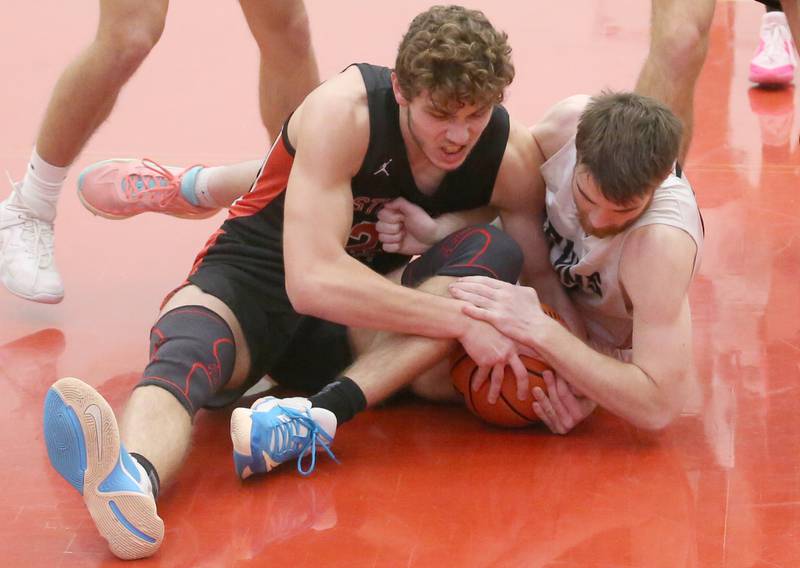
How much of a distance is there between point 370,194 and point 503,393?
605 millimetres

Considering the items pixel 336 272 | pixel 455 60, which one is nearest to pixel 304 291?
pixel 336 272

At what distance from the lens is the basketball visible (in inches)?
123

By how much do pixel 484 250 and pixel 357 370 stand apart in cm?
43

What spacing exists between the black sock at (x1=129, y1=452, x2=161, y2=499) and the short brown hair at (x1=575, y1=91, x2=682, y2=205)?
1151 millimetres

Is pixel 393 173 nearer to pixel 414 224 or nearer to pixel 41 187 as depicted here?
pixel 414 224

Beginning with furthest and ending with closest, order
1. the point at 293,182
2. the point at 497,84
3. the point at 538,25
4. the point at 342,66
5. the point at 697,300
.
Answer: the point at 538,25 < the point at 342,66 < the point at 697,300 < the point at 293,182 < the point at 497,84

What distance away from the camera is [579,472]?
301 centimetres

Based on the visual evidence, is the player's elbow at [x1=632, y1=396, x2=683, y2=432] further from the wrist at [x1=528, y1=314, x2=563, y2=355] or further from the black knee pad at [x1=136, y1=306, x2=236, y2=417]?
the black knee pad at [x1=136, y1=306, x2=236, y2=417]

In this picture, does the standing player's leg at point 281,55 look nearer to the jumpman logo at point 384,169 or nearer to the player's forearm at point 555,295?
the jumpman logo at point 384,169

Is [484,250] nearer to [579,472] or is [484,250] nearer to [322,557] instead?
[579,472]

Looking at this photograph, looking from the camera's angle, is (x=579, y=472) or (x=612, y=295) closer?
(x=579, y=472)

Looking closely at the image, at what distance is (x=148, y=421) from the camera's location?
2.88 meters

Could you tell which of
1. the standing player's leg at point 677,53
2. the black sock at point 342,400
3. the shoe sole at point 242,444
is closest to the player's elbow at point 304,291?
the black sock at point 342,400

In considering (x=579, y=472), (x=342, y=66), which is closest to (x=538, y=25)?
(x=342, y=66)
